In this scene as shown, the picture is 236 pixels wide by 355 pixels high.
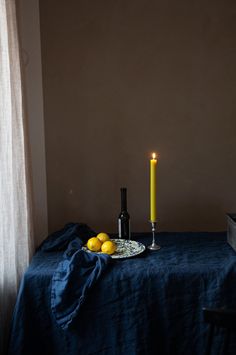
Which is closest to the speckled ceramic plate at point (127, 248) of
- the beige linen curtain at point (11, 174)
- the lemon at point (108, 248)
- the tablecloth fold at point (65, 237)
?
the lemon at point (108, 248)

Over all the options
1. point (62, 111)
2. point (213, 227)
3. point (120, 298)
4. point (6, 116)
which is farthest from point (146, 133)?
point (120, 298)

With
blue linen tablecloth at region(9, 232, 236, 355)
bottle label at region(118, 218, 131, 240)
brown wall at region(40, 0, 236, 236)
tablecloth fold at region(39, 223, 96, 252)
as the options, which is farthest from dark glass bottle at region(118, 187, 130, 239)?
blue linen tablecloth at region(9, 232, 236, 355)

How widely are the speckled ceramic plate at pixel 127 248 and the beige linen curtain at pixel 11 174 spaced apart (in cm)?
32

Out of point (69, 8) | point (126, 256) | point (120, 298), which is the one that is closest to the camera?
point (120, 298)

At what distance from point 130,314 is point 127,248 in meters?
0.35

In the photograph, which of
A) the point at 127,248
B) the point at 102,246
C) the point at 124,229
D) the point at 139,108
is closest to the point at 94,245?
the point at 102,246

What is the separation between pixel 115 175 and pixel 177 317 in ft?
3.05

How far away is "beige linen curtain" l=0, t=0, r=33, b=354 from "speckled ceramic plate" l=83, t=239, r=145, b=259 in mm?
320

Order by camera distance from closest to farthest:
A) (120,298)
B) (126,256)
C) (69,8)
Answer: (120,298) < (126,256) < (69,8)

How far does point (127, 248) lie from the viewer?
1.82 meters

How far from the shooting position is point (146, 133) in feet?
7.23

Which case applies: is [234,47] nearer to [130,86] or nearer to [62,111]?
[130,86]

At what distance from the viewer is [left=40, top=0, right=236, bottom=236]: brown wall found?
2139mm

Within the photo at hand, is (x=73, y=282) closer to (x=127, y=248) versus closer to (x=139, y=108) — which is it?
(x=127, y=248)
